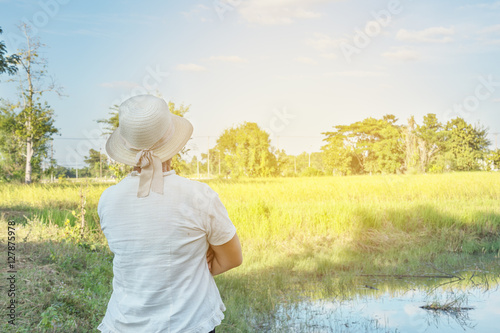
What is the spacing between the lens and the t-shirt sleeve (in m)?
1.40

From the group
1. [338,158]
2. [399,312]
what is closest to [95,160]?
[338,158]

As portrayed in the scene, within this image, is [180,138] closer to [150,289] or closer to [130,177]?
[130,177]

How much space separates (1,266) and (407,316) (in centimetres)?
383

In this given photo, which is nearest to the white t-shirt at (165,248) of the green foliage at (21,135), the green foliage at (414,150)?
the green foliage at (21,135)

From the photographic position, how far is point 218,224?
1.42 m

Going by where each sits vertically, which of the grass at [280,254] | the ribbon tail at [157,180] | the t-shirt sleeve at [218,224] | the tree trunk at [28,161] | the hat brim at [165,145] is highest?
the tree trunk at [28,161]

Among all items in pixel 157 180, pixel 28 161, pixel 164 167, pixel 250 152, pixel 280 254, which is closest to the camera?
pixel 157 180

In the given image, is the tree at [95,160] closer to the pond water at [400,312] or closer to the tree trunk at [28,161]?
the tree trunk at [28,161]

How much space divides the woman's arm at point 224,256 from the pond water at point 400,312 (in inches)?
92.4

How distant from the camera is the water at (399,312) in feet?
12.3

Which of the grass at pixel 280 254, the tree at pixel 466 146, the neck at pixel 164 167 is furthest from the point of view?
the tree at pixel 466 146

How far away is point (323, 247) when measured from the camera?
22.4ft

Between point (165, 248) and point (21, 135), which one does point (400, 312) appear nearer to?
point (165, 248)

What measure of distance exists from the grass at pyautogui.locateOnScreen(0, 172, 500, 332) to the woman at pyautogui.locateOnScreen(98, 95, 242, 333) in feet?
6.04
